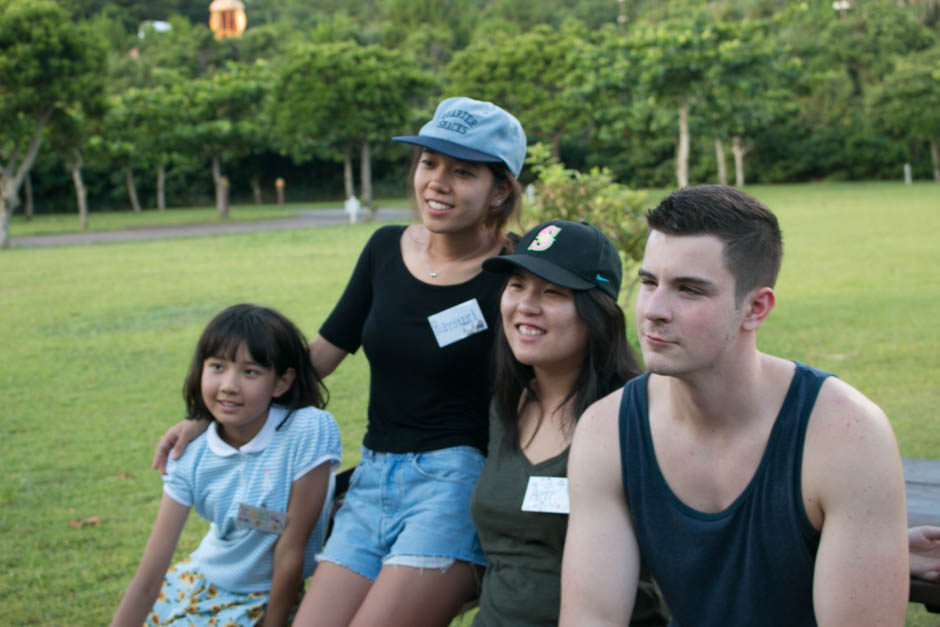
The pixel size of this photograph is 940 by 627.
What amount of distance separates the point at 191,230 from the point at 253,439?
26.9 metres

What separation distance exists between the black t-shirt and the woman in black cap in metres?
0.25

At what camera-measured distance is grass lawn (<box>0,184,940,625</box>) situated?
5.12 metres

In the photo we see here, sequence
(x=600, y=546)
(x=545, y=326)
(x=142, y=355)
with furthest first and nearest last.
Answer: (x=142, y=355) < (x=545, y=326) < (x=600, y=546)

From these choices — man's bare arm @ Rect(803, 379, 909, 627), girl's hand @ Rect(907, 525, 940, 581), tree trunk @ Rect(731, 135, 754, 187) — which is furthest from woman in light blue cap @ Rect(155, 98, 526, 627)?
tree trunk @ Rect(731, 135, 754, 187)

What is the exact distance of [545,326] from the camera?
2.77 m

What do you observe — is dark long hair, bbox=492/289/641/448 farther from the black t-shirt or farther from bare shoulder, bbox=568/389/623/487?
bare shoulder, bbox=568/389/623/487

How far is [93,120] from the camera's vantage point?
89.1 ft

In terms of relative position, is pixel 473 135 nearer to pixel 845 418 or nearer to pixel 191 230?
pixel 845 418

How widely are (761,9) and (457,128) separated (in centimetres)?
6313

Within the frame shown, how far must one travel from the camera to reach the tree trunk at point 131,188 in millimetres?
42084

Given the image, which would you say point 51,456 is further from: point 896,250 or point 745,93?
point 745,93

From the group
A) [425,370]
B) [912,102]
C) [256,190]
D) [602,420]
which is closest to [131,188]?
[256,190]

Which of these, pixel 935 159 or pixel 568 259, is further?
pixel 935 159

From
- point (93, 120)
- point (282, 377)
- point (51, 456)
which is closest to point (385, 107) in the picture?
point (93, 120)
